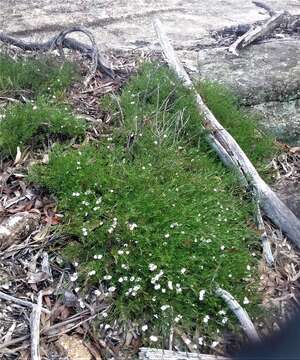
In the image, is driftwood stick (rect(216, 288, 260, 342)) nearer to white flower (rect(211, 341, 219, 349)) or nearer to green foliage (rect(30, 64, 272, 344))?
green foliage (rect(30, 64, 272, 344))

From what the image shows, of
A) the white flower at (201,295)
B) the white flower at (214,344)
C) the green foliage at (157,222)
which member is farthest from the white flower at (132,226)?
the white flower at (214,344)

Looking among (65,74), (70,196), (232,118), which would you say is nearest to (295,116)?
(232,118)

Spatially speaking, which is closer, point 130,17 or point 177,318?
point 177,318

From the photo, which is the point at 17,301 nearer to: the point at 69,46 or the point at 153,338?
the point at 153,338

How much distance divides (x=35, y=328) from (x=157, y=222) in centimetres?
98

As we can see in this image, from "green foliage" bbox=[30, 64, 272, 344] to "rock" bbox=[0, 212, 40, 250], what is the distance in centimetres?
22

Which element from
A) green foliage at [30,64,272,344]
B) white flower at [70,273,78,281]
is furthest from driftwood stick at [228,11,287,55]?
white flower at [70,273,78,281]

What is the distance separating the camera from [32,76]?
17.0 ft

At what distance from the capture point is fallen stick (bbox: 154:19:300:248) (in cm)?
426

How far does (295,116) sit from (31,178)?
2.71 meters

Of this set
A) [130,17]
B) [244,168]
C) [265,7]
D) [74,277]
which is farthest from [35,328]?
[265,7]

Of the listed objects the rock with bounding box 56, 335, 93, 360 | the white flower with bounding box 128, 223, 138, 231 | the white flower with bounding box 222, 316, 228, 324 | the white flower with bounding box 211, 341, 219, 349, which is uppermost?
the white flower with bounding box 128, 223, 138, 231

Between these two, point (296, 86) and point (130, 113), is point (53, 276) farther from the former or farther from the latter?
point (296, 86)

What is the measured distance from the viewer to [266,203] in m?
4.35
